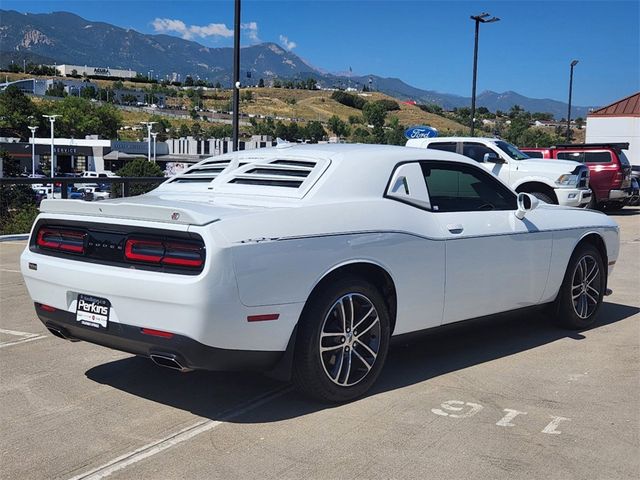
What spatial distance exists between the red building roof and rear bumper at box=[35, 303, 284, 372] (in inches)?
1813

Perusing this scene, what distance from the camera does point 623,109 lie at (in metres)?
46.2

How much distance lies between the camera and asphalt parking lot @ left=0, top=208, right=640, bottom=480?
3688 millimetres

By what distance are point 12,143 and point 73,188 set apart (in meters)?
97.3

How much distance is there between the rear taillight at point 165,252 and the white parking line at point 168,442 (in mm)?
983

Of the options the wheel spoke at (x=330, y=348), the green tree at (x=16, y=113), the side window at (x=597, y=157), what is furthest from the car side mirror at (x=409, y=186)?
the green tree at (x=16, y=113)

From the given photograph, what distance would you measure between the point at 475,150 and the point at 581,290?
1021cm

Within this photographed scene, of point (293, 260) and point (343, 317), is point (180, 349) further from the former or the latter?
point (343, 317)

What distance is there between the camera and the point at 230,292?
12.7 ft

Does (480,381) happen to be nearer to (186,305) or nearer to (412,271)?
(412,271)

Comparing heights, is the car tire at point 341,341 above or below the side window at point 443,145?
below

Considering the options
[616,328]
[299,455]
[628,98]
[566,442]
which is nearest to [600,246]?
[616,328]

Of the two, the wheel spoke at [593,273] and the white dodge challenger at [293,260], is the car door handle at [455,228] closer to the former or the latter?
the white dodge challenger at [293,260]

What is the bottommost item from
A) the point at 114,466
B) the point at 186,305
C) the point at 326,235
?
the point at 114,466

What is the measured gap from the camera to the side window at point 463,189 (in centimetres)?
546
